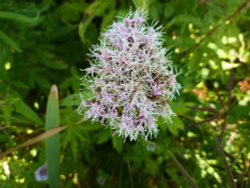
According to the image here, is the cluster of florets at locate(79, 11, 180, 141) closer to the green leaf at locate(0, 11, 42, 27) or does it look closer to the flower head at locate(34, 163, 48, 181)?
the green leaf at locate(0, 11, 42, 27)

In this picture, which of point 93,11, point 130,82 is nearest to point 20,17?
point 93,11

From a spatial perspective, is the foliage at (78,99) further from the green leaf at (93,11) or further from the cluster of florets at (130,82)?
the cluster of florets at (130,82)

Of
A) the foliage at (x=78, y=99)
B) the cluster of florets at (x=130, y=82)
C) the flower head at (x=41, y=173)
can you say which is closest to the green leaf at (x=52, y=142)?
the cluster of florets at (x=130, y=82)

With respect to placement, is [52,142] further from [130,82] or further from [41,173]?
[41,173]

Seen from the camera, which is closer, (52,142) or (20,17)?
(52,142)

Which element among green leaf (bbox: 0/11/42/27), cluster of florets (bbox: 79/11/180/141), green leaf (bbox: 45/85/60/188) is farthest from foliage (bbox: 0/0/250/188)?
green leaf (bbox: 45/85/60/188)

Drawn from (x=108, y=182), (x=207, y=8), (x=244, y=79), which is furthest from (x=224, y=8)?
(x=108, y=182)
